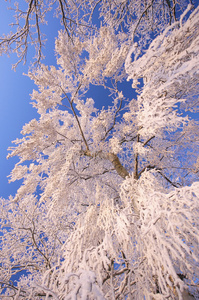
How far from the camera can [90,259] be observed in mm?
1686

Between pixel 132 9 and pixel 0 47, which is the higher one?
pixel 132 9

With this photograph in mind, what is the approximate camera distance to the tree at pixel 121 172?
160cm

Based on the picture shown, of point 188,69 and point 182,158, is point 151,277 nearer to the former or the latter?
point 188,69

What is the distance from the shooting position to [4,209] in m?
6.64

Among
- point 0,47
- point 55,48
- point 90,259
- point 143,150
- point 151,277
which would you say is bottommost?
point 151,277

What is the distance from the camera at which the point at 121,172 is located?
3.95 meters

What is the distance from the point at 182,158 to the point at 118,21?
5.30m

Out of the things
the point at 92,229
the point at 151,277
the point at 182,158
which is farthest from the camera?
the point at 182,158

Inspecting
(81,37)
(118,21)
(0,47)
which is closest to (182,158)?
(118,21)

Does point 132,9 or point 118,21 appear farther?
point 132,9

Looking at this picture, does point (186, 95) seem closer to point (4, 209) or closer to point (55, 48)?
point (55, 48)

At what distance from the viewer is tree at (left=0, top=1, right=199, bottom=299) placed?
5.26 ft

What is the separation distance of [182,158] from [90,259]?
5457mm

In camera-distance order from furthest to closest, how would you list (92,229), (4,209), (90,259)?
(4,209) < (92,229) < (90,259)
